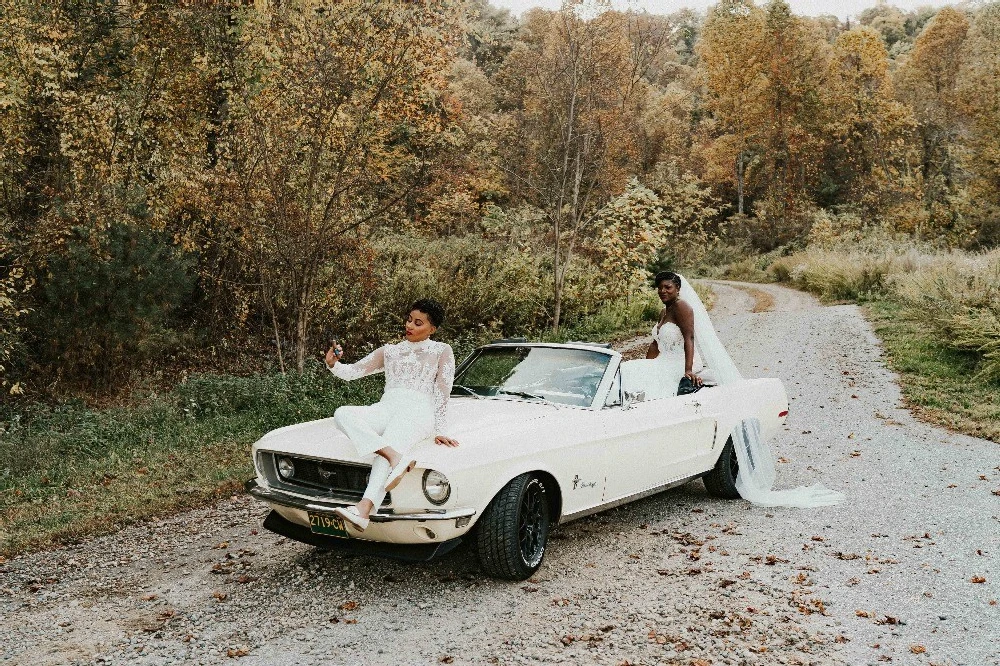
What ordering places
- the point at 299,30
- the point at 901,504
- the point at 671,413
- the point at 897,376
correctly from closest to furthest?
the point at 671,413, the point at 901,504, the point at 299,30, the point at 897,376

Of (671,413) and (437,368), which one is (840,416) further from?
(437,368)

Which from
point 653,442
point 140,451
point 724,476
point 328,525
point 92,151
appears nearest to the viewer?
point 328,525

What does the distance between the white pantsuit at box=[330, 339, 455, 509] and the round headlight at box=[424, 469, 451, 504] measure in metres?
Result: 0.23

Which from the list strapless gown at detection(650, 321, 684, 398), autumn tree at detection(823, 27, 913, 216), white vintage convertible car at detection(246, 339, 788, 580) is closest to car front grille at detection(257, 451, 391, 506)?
white vintage convertible car at detection(246, 339, 788, 580)

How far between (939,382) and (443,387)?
1050 cm

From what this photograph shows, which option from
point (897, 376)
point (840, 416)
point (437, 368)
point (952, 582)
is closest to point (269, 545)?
point (437, 368)

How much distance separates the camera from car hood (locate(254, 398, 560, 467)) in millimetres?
4781

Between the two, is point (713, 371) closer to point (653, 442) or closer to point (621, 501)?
point (653, 442)

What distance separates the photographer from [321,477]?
5055 millimetres

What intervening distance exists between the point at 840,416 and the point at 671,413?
5.95 m

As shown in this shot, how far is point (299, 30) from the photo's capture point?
9.68 m

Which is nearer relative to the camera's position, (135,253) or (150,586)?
(150,586)

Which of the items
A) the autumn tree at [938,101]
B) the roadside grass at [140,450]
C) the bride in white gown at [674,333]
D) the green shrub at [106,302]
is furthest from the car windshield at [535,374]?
the autumn tree at [938,101]

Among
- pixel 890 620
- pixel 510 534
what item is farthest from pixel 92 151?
pixel 890 620
